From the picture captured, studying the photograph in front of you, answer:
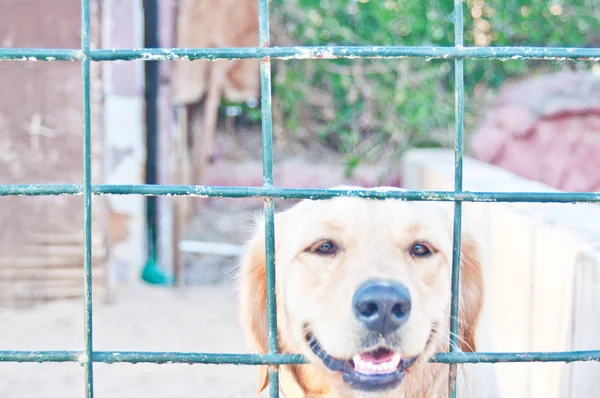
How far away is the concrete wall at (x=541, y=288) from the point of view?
7.17ft

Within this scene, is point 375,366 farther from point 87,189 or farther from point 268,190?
point 87,189

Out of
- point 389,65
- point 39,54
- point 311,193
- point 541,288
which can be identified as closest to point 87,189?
point 39,54

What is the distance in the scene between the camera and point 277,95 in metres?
7.09

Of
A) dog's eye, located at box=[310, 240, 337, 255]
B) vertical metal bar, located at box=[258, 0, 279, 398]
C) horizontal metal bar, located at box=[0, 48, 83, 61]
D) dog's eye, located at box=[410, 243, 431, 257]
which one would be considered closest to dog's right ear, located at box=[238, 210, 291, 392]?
dog's eye, located at box=[310, 240, 337, 255]

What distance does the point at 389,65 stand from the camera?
691 centimetres

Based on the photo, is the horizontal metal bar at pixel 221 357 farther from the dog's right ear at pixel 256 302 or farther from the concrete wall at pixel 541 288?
the dog's right ear at pixel 256 302

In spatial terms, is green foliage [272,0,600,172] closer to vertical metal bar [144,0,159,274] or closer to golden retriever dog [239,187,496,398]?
vertical metal bar [144,0,159,274]

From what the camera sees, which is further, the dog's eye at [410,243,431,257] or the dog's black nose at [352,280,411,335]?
the dog's eye at [410,243,431,257]

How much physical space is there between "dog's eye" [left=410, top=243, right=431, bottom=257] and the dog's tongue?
1.36ft

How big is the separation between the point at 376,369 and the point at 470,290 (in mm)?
733

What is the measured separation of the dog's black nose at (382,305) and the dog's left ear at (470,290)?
709mm

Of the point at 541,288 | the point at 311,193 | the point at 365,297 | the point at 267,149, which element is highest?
the point at 267,149

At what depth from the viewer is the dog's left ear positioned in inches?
96.0

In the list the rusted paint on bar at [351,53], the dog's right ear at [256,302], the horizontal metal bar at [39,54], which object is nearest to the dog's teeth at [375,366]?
the dog's right ear at [256,302]
